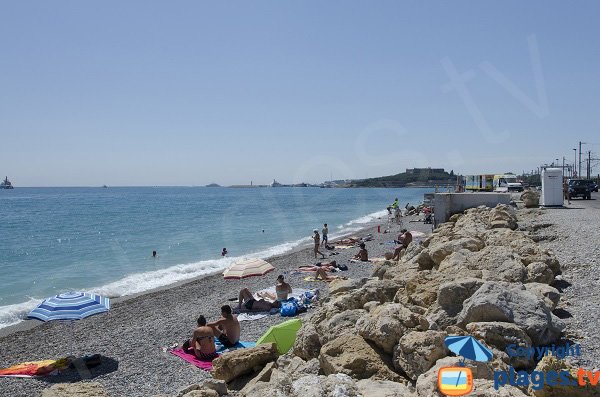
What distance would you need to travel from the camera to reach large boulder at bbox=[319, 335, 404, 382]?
5.08 m

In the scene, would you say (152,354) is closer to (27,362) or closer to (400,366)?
(27,362)

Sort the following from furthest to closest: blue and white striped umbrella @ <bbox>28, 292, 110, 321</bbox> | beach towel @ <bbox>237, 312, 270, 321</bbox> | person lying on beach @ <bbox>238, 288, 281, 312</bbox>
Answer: person lying on beach @ <bbox>238, 288, 281, 312</bbox>
beach towel @ <bbox>237, 312, 270, 321</bbox>
blue and white striped umbrella @ <bbox>28, 292, 110, 321</bbox>

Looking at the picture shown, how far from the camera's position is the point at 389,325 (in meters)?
5.49

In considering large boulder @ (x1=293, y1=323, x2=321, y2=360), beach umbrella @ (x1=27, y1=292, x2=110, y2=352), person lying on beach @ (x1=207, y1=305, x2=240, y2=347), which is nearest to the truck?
person lying on beach @ (x1=207, y1=305, x2=240, y2=347)

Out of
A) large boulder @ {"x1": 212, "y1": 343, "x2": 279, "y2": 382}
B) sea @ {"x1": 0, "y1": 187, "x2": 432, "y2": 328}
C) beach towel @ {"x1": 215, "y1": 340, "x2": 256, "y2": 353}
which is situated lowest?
sea @ {"x1": 0, "y1": 187, "x2": 432, "y2": 328}

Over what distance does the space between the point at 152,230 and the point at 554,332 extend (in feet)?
155

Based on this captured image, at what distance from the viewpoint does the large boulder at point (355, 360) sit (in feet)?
16.7

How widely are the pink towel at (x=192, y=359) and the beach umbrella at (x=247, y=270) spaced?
5.89m

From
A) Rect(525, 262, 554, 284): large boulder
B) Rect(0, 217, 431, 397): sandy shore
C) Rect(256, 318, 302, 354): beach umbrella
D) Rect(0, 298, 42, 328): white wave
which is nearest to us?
Rect(525, 262, 554, 284): large boulder

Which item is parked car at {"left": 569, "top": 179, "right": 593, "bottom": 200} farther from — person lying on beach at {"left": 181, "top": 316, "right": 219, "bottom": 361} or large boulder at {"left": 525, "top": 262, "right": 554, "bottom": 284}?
person lying on beach at {"left": 181, "top": 316, "right": 219, "bottom": 361}

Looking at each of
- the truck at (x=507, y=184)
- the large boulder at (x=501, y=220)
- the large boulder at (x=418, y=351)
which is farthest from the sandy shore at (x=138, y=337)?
the truck at (x=507, y=184)

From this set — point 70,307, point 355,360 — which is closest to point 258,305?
point 70,307

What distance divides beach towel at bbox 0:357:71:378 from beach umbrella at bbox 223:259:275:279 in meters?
6.74

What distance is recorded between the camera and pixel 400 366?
514cm
